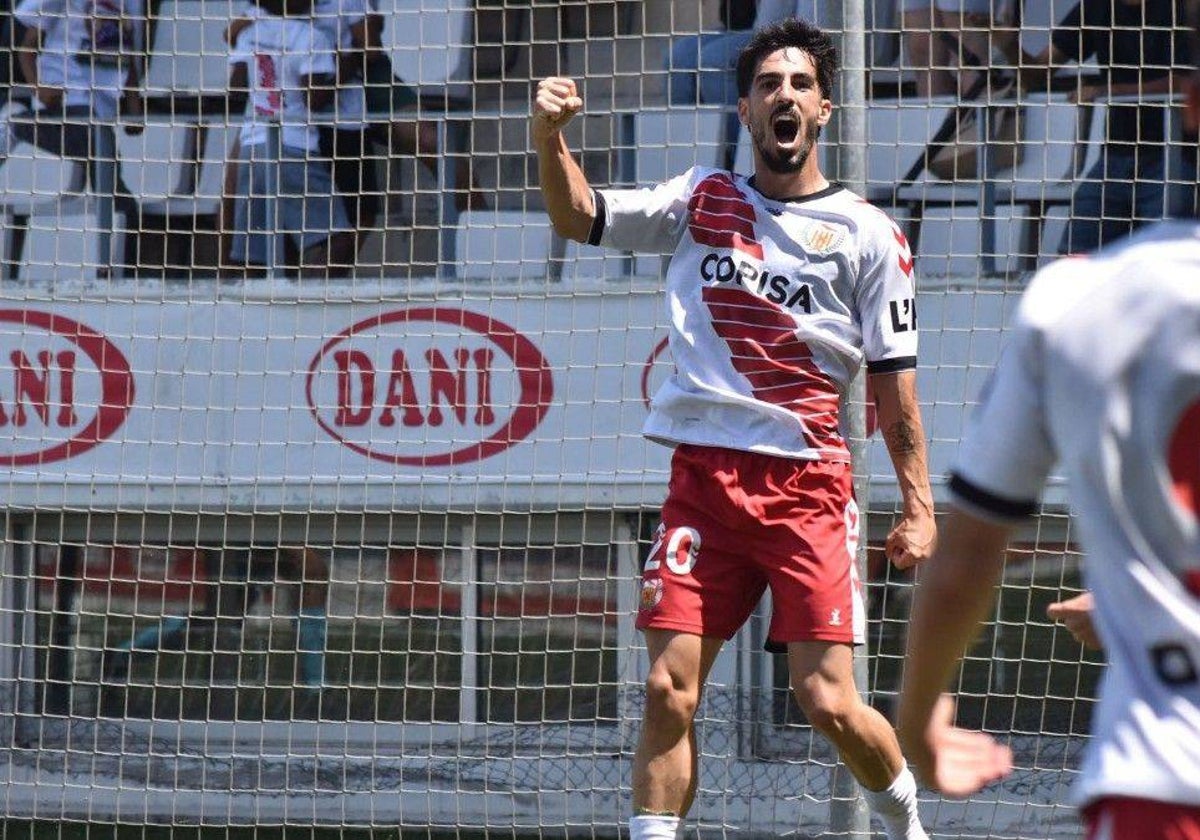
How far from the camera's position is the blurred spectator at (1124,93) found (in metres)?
6.07

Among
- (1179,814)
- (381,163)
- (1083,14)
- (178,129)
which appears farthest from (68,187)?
(1179,814)

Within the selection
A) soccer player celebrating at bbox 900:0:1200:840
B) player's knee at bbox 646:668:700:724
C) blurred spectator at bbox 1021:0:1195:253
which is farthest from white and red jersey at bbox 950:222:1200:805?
blurred spectator at bbox 1021:0:1195:253

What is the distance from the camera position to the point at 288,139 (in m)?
7.04

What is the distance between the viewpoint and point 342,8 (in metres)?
7.13

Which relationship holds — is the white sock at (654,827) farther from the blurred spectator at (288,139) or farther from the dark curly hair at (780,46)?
the blurred spectator at (288,139)

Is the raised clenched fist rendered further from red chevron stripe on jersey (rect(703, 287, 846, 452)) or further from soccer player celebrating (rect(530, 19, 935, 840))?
red chevron stripe on jersey (rect(703, 287, 846, 452))

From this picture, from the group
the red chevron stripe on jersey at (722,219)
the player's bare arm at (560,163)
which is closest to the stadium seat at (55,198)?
the player's bare arm at (560,163)

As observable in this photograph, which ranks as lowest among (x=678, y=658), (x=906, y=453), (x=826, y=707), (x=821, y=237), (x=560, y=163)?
(x=826, y=707)

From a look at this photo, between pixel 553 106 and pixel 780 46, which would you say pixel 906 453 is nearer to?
pixel 780 46

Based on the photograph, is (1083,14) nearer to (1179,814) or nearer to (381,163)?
(381,163)

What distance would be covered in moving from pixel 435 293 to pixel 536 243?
461 millimetres

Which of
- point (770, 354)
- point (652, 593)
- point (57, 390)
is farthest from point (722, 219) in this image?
point (57, 390)

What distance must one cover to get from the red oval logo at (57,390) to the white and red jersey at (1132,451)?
21.4ft

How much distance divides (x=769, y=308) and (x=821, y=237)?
0.21 m
